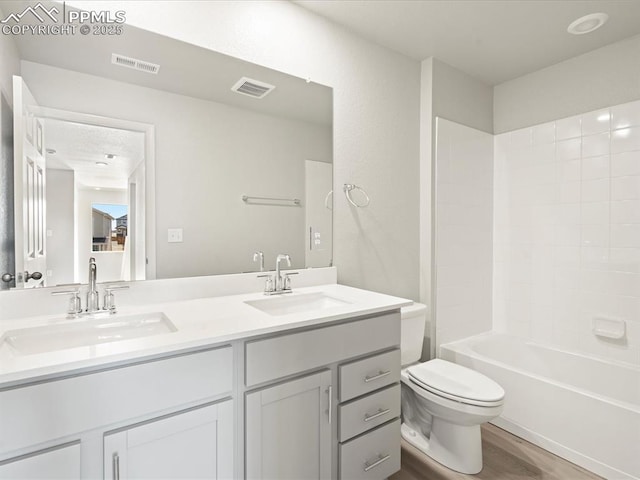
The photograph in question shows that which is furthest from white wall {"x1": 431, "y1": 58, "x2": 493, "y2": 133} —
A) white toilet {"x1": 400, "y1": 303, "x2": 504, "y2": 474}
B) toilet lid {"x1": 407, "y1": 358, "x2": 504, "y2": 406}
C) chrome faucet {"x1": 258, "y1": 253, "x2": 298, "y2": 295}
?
toilet lid {"x1": 407, "y1": 358, "x2": 504, "y2": 406}

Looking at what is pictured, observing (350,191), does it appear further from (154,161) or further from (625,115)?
(625,115)

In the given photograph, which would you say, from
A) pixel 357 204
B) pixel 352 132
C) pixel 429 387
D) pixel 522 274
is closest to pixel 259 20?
pixel 352 132

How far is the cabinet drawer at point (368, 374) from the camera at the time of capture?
55.1 inches

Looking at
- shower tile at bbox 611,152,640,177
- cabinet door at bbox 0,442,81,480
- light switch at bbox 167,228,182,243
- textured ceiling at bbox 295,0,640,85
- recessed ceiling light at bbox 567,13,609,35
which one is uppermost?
textured ceiling at bbox 295,0,640,85

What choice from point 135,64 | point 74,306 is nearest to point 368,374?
point 74,306

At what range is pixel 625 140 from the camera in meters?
2.24

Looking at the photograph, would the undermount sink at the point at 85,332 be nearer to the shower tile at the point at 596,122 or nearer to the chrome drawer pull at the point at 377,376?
the chrome drawer pull at the point at 377,376

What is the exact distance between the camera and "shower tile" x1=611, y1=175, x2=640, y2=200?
2191 millimetres

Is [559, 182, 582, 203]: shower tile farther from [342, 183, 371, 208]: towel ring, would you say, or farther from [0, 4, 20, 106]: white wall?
[0, 4, 20, 106]: white wall

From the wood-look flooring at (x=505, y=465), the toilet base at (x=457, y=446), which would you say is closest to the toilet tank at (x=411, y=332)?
the toilet base at (x=457, y=446)

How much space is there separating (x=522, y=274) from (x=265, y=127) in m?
2.31

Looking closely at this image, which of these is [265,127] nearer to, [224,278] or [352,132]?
[352,132]

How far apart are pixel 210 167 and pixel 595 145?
253 cm

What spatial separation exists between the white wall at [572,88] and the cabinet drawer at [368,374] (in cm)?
224
